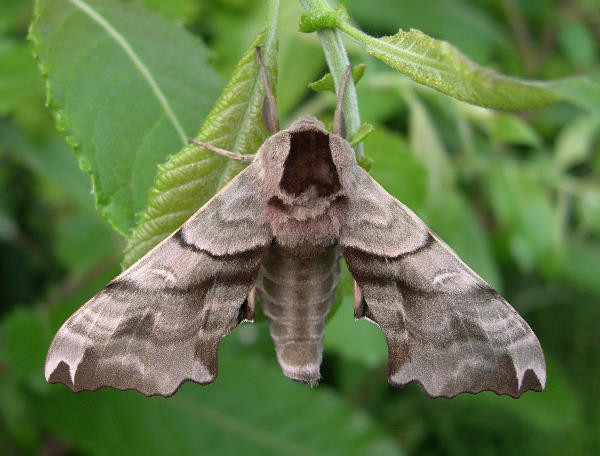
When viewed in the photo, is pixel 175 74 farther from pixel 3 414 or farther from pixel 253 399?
pixel 3 414

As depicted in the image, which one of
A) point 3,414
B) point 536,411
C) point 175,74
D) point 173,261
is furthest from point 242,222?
point 536,411

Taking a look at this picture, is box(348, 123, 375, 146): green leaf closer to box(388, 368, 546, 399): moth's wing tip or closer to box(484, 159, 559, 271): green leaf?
box(388, 368, 546, 399): moth's wing tip

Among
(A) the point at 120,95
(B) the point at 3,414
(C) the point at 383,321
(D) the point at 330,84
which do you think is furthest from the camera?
(B) the point at 3,414

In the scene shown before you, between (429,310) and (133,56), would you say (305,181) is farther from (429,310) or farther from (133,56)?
(133,56)

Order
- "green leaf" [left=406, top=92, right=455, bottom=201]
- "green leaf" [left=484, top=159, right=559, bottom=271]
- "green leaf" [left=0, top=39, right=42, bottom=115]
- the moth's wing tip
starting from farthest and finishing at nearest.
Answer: "green leaf" [left=484, top=159, right=559, bottom=271] < "green leaf" [left=406, top=92, right=455, bottom=201] < "green leaf" [left=0, top=39, right=42, bottom=115] < the moth's wing tip

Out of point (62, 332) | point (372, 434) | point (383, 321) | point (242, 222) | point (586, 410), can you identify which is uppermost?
point (242, 222)

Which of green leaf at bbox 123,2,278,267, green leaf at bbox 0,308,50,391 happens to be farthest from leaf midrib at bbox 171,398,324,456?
green leaf at bbox 123,2,278,267
